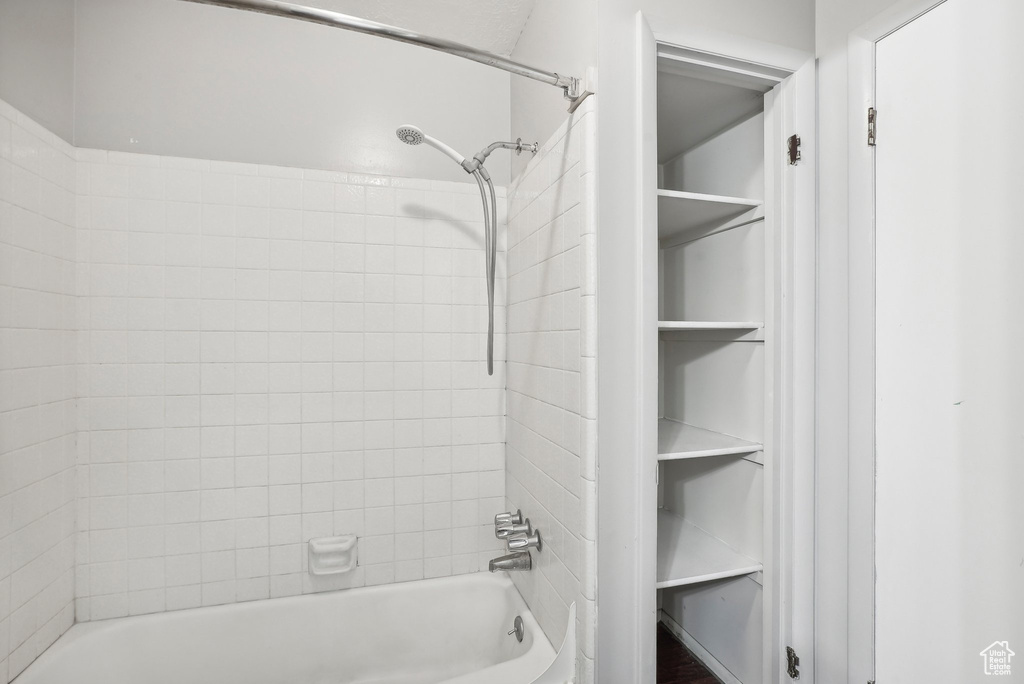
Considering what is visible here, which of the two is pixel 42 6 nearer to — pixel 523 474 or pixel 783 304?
pixel 523 474

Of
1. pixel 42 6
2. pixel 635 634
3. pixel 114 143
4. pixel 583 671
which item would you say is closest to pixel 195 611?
pixel 583 671

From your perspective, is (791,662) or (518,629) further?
(518,629)

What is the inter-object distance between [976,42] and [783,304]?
60 centimetres

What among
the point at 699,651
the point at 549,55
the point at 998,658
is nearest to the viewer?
the point at 998,658

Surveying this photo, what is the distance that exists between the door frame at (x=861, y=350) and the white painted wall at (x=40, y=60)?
205 centimetres

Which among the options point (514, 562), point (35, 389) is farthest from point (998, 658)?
point (35, 389)

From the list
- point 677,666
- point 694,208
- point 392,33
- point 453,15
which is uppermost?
point 453,15

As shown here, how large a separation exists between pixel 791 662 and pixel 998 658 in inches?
19.3

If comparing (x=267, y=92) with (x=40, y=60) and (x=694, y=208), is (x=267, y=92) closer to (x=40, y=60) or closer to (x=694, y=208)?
(x=40, y=60)

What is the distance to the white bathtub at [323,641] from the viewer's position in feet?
4.53

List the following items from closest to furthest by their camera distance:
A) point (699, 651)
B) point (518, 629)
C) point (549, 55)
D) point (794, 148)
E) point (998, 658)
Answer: point (998, 658)
point (794, 148)
point (549, 55)
point (518, 629)
point (699, 651)

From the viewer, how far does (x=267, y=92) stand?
1568 millimetres

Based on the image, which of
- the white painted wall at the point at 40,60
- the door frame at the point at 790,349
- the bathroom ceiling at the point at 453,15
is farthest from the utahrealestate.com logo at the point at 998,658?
the white painted wall at the point at 40,60

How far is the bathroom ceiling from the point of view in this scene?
152 centimetres
